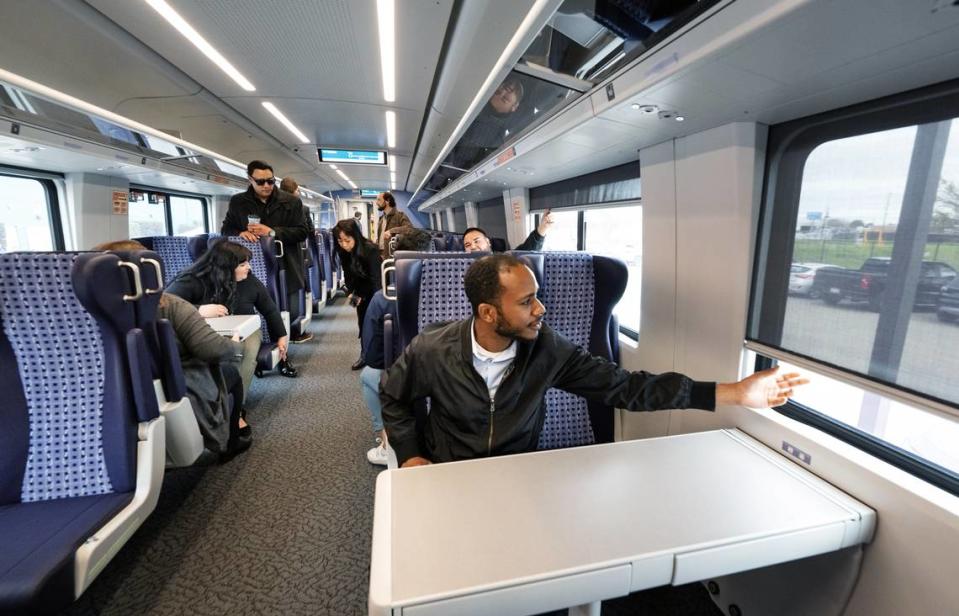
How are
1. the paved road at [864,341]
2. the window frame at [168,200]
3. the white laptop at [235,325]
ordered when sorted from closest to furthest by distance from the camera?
the paved road at [864,341]
the white laptop at [235,325]
the window frame at [168,200]

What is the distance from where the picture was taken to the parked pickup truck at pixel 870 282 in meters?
1.50

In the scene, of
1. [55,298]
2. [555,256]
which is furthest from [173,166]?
[555,256]

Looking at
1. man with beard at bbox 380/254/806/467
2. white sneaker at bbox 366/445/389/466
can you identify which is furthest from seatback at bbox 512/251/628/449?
white sneaker at bbox 366/445/389/466

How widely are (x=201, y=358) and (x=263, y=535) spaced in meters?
1.15

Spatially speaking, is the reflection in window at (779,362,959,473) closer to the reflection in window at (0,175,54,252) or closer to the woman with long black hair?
the woman with long black hair

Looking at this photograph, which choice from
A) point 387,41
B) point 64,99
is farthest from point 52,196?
point 387,41

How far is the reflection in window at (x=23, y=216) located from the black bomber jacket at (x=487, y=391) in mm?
5272

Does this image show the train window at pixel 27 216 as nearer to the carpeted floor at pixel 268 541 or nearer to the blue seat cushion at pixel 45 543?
the carpeted floor at pixel 268 541

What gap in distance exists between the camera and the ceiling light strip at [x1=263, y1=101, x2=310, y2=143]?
204 inches

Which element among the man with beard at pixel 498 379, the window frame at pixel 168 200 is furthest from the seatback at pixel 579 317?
the window frame at pixel 168 200

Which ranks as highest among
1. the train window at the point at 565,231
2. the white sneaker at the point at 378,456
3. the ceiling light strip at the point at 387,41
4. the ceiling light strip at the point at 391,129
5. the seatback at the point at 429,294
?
the ceiling light strip at the point at 391,129

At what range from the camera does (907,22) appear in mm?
1062

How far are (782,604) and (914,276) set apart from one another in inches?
57.1

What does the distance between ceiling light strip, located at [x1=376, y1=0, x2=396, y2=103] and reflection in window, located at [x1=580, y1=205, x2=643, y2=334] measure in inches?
95.6
